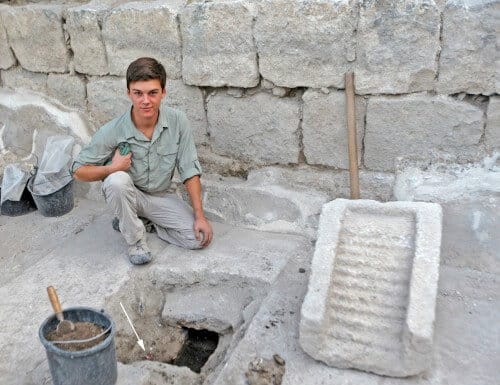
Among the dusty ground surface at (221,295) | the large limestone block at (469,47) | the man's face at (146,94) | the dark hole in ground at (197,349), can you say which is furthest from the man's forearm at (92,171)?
the large limestone block at (469,47)

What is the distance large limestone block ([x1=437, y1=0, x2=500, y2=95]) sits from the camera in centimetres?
313

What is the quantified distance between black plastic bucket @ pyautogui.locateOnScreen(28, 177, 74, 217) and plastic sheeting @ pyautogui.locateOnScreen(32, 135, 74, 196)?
0.11 feet

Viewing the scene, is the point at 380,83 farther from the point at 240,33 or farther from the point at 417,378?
the point at 417,378

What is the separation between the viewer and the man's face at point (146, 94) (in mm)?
3152

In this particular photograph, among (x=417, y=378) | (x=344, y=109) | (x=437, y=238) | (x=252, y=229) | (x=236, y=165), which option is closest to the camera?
(x=417, y=378)

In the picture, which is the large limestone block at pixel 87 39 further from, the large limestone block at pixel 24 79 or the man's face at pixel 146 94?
the man's face at pixel 146 94

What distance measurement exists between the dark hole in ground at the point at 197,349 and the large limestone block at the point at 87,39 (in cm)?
233

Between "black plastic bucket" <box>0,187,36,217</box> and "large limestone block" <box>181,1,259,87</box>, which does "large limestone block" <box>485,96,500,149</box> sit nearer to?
"large limestone block" <box>181,1,259,87</box>

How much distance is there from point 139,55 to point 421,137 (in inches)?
88.3

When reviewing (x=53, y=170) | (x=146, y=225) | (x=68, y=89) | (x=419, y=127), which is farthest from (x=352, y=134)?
(x=68, y=89)

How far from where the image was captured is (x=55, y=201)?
4270mm

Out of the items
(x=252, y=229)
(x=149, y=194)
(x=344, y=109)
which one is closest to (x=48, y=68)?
(x=149, y=194)

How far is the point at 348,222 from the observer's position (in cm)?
288

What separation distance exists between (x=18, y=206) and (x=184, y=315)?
6.57 feet
